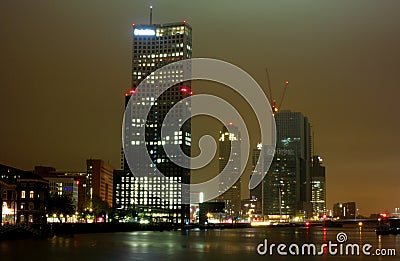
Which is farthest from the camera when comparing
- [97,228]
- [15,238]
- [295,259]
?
[97,228]

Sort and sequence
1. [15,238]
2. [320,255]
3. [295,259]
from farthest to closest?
[15,238]
[320,255]
[295,259]

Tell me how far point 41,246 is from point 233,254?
85.4 feet

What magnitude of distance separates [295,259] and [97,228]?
10116cm

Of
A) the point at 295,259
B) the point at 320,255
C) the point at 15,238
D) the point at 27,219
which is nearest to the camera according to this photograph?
the point at 295,259

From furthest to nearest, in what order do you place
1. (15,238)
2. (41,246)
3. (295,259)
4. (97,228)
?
(97,228)
(15,238)
(41,246)
(295,259)

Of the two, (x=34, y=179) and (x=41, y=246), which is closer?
(x=41, y=246)

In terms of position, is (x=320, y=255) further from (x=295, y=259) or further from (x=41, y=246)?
(x=41, y=246)

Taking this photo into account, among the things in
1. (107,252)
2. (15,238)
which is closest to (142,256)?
(107,252)

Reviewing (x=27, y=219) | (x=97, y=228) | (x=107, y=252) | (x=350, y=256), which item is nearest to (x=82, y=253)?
(x=107, y=252)

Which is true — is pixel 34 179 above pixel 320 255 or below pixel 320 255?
above

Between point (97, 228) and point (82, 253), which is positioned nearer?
point (82, 253)

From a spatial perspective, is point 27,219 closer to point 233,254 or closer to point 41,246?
point 41,246

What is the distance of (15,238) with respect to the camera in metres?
102

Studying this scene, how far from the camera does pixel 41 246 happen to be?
8594 centimetres
